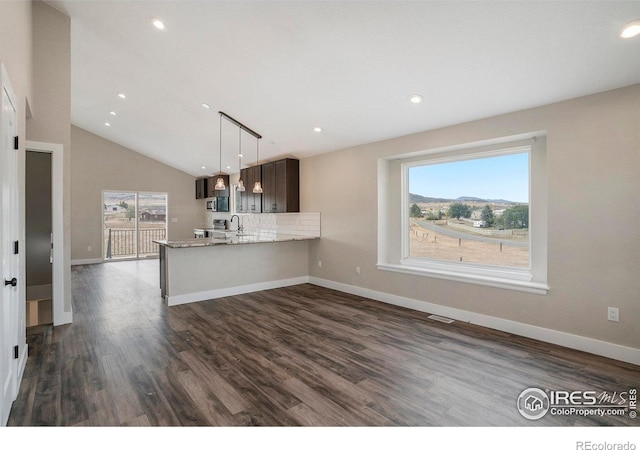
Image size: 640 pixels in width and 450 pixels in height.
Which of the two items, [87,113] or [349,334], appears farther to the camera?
[87,113]

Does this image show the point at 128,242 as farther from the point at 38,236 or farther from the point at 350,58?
the point at 350,58

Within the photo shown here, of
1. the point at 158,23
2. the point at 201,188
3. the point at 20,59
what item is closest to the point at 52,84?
the point at 20,59

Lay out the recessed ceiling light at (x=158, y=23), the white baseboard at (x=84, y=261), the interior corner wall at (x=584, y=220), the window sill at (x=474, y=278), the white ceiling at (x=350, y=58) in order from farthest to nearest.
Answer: the white baseboard at (x=84, y=261) < the window sill at (x=474, y=278) < the recessed ceiling light at (x=158, y=23) < the interior corner wall at (x=584, y=220) < the white ceiling at (x=350, y=58)

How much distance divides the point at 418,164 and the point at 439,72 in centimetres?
180

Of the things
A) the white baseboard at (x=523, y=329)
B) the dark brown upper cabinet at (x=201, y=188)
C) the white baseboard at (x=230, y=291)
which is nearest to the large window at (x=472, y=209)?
the white baseboard at (x=523, y=329)

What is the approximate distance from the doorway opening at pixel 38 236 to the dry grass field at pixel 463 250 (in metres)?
4.87

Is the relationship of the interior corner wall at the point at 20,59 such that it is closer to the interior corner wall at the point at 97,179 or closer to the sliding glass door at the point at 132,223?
the interior corner wall at the point at 97,179

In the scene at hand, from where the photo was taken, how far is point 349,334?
362 centimetres

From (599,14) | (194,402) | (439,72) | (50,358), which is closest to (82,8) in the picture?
(50,358)

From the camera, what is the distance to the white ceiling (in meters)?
2.51

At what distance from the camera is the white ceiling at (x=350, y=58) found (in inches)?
99.0

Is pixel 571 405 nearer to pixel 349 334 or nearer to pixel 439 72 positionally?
pixel 349 334

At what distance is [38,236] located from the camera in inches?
175
